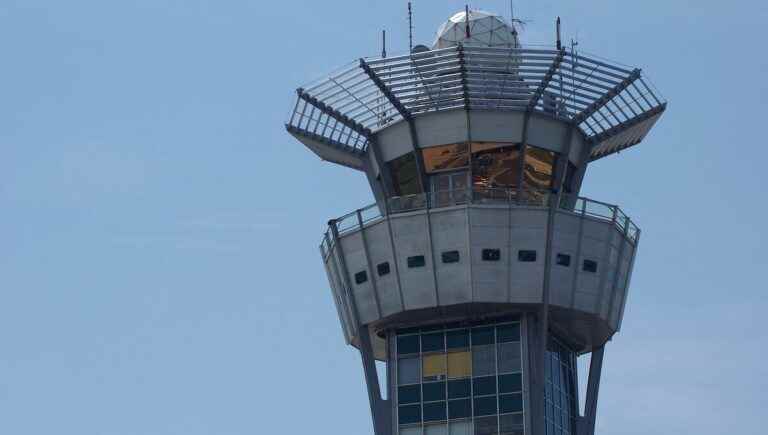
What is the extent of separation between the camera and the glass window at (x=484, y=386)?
103 m

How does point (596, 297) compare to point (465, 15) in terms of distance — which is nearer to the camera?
point (596, 297)

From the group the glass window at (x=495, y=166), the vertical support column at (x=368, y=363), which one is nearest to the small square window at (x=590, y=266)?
the glass window at (x=495, y=166)

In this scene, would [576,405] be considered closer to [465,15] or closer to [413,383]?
[413,383]

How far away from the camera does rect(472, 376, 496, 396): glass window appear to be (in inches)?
4043

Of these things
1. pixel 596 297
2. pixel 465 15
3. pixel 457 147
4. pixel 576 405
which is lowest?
pixel 576 405

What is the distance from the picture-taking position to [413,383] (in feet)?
343

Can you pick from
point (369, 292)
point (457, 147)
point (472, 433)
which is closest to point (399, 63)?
point (457, 147)

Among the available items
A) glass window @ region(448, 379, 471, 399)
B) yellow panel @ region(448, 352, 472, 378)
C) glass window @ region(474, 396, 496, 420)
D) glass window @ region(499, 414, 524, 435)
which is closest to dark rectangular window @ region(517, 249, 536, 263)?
yellow panel @ region(448, 352, 472, 378)

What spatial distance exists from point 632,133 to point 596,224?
6.68m

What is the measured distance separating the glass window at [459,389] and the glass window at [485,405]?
0.78 metres

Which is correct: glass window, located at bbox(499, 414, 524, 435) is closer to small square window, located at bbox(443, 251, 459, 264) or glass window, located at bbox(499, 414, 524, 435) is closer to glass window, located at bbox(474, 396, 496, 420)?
glass window, located at bbox(474, 396, 496, 420)

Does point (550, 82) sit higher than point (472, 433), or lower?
higher

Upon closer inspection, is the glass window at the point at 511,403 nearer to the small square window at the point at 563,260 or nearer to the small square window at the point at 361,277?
the small square window at the point at 563,260

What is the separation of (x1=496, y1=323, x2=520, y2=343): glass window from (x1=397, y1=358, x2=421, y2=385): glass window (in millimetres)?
4837
